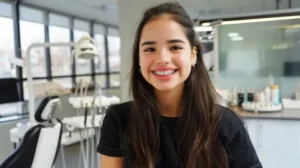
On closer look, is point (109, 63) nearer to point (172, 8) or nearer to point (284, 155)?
point (284, 155)

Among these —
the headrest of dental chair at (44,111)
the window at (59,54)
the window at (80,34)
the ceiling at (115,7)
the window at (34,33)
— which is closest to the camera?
the headrest of dental chair at (44,111)

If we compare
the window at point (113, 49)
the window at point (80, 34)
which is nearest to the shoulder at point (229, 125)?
the window at point (80, 34)

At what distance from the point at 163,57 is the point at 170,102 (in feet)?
0.65

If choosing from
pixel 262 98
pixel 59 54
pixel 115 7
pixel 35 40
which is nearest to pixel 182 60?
pixel 262 98

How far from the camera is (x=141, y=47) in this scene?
85 centimetres

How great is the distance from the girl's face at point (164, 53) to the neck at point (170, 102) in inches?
3.6

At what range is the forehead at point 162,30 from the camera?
32.1 inches

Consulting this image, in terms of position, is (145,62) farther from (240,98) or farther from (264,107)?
(240,98)

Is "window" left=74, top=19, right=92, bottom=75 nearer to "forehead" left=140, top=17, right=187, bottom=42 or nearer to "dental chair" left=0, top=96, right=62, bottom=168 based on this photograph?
"dental chair" left=0, top=96, right=62, bottom=168

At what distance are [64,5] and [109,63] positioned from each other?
274cm

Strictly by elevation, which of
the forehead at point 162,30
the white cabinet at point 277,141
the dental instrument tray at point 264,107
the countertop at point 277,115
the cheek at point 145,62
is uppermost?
the forehead at point 162,30

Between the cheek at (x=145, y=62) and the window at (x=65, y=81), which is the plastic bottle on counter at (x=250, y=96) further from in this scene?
the window at (x=65, y=81)

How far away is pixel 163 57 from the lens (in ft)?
2.61

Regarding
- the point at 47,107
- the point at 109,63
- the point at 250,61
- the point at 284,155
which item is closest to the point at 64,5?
the point at 109,63
